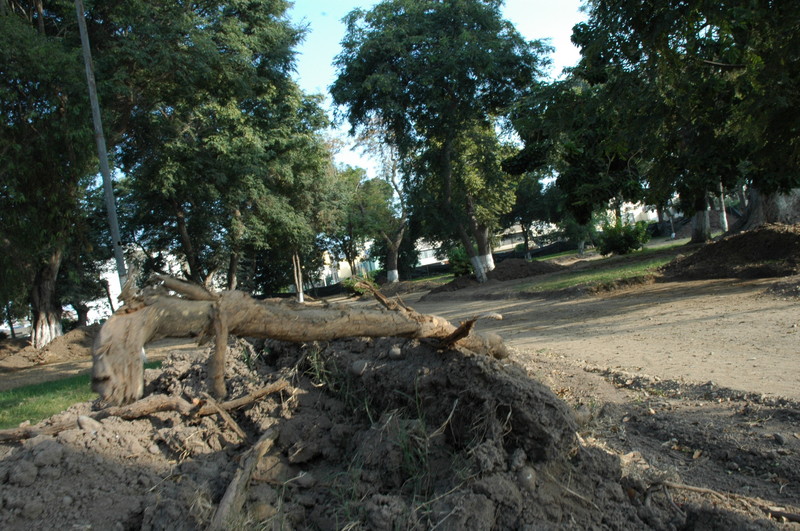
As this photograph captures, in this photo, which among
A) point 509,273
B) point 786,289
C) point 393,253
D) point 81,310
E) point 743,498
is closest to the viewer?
point 743,498

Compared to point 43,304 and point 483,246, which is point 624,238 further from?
point 43,304

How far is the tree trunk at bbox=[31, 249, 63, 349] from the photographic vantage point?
1884 cm

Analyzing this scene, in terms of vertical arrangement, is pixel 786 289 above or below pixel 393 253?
below

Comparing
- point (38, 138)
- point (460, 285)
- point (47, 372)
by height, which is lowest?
point (47, 372)

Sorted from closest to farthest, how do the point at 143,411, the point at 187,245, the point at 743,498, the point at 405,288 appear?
1. the point at 743,498
2. the point at 143,411
3. the point at 187,245
4. the point at 405,288

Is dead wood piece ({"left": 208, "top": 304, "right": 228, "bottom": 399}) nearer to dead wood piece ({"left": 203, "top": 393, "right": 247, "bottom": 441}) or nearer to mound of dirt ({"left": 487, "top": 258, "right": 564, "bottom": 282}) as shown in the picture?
dead wood piece ({"left": 203, "top": 393, "right": 247, "bottom": 441})

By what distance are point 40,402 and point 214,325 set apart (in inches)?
267

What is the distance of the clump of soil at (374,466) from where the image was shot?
9.42 ft

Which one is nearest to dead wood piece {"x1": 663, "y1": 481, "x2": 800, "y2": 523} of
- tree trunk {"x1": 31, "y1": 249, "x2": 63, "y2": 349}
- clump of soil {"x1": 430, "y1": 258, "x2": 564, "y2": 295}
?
tree trunk {"x1": 31, "y1": 249, "x2": 63, "y2": 349}

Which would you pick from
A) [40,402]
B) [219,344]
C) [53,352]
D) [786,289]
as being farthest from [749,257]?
[53,352]

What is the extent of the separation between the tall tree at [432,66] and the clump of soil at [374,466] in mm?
17087

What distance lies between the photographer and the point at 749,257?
44.9 ft

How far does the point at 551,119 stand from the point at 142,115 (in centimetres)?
1301

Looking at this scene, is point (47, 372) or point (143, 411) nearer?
point (143, 411)
